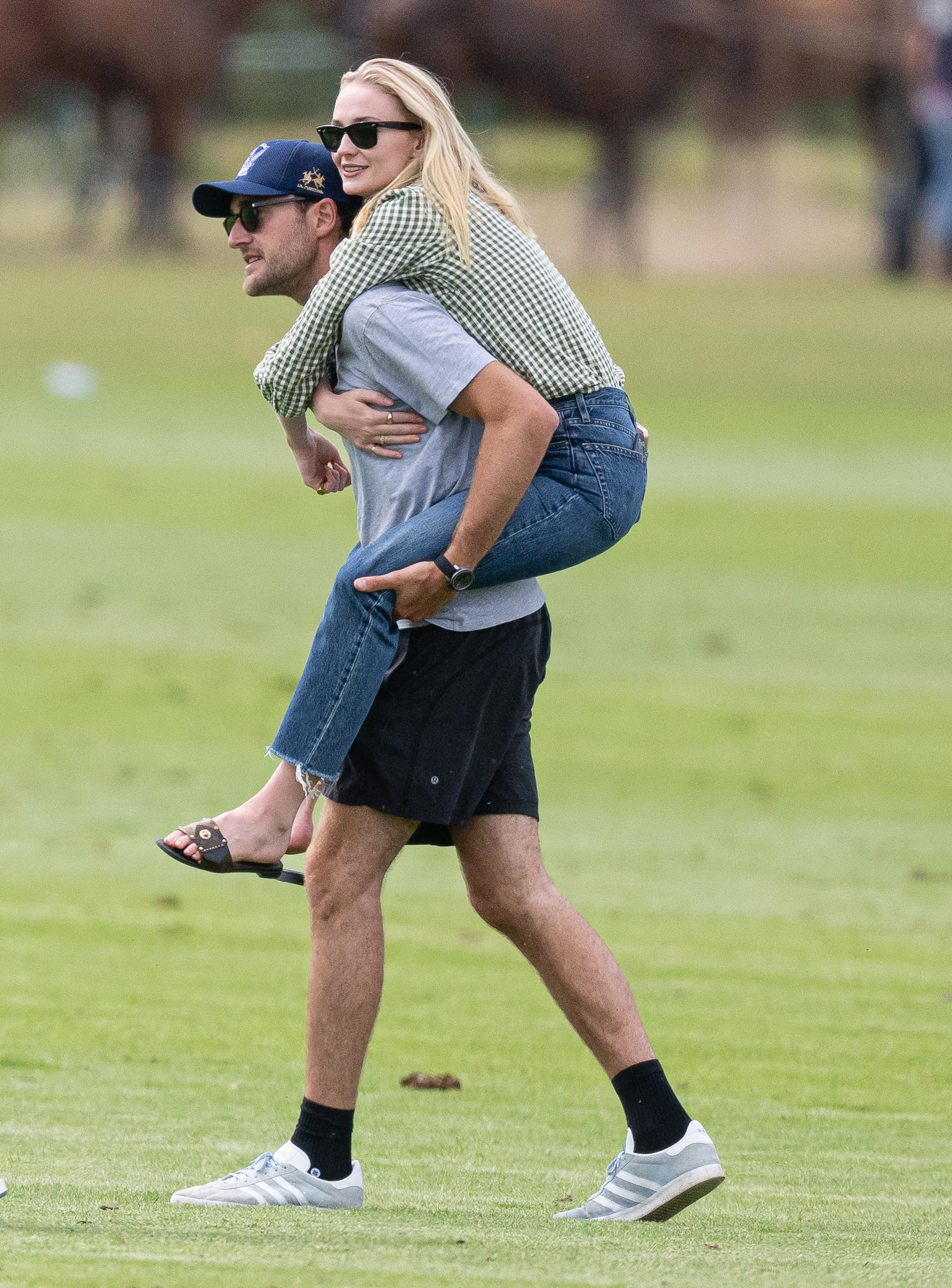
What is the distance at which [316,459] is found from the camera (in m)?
5.07

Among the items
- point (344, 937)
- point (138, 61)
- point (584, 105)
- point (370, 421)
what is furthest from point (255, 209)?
point (138, 61)

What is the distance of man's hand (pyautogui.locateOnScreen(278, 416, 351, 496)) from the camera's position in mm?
4949

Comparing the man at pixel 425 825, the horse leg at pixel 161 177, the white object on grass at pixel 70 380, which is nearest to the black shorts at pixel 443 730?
the man at pixel 425 825

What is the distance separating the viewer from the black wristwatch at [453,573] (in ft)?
14.7

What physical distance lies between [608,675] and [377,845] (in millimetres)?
10162

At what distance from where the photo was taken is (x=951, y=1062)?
6.62 m

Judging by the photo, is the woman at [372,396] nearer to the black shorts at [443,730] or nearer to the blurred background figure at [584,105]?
the black shorts at [443,730]

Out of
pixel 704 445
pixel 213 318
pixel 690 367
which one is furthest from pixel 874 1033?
pixel 213 318

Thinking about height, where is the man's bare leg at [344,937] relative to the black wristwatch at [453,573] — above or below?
below

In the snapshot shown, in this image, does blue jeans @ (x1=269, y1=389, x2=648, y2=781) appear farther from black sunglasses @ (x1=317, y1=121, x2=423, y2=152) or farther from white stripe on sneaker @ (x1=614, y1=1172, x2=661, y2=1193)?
white stripe on sneaker @ (x1=614, y1=1172, x2=661, y2=1193)

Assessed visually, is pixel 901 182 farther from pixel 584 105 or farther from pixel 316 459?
pixel 316 459

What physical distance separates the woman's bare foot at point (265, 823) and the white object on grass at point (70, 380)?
27.6m

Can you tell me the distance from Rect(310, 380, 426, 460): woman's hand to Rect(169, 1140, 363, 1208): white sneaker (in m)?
1.47

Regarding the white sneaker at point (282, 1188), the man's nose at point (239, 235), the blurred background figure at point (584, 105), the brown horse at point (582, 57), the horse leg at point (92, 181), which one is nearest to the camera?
the white sneaker at point (282, 1188)
